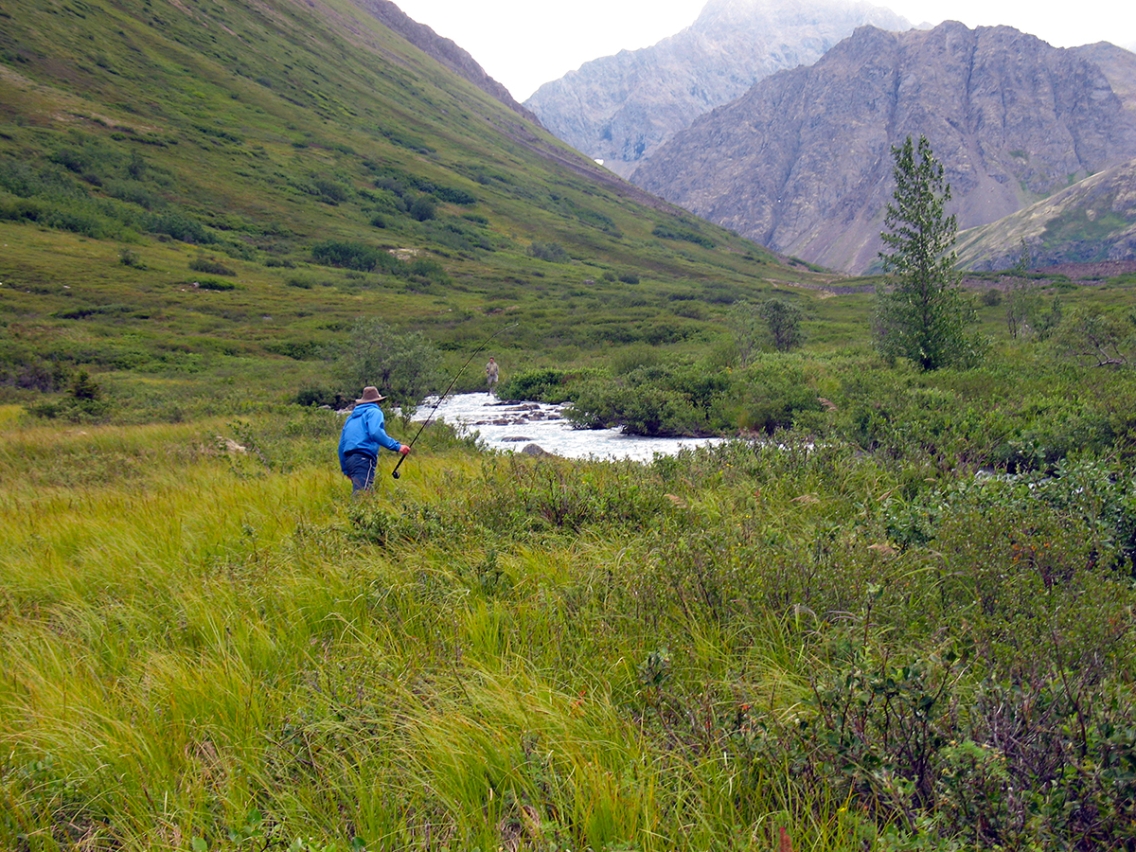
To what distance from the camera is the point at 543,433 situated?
18.2 metres

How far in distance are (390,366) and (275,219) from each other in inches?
2406

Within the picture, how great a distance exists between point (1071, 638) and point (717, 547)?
1745mm

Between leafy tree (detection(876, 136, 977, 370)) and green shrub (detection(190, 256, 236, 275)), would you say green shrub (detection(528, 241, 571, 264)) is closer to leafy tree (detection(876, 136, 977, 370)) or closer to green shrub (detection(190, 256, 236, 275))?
green shrub (detection(190, 256, 236, 275))

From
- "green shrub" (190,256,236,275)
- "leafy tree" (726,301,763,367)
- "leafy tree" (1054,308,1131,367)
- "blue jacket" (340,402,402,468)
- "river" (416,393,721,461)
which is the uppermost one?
"leafy tree" (1054,308,1131,367)

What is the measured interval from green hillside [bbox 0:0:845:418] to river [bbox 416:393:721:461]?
21.5 feet

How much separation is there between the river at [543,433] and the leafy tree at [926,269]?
6.51 m

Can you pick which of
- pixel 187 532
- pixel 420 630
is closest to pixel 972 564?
pixel 420 630

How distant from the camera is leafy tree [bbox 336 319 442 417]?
2361 cm

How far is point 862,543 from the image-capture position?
4.17 meters

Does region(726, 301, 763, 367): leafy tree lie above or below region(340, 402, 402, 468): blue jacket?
above

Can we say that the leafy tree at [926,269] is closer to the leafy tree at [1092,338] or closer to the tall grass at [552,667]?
the leafy tree at [1092,338]

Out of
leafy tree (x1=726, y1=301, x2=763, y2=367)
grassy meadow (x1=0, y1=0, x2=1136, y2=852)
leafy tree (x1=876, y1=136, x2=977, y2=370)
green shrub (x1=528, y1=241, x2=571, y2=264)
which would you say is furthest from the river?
green shrub (x1=528, y1=241, x2=571, y2=264)

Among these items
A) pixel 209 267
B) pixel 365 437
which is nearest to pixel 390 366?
pixel 365 437

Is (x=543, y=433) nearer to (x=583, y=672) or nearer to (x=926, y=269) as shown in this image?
(x=926, y=269)
